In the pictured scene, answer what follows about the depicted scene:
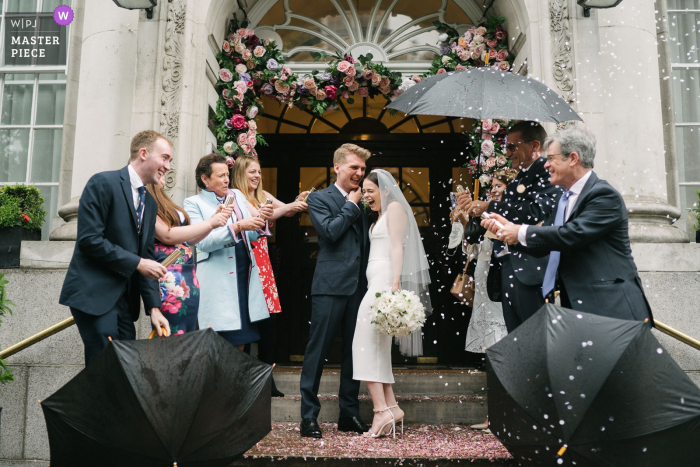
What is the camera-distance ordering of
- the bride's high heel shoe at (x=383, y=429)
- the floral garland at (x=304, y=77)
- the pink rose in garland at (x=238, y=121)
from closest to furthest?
the bride's high heel shoe at (x=383, y=429) → the pink rose in garland at (x=238, y=121) → the floral garland at (x=304, y=77)

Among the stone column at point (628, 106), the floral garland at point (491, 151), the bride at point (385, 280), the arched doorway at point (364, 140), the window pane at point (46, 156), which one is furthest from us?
the arched doorway at point (364, 140)

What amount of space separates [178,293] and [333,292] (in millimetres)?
1286

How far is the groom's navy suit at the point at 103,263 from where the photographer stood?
3.84 m

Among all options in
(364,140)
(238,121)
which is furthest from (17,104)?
(364,140)

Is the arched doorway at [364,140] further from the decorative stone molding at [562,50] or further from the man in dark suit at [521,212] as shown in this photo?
the man in dark suit at [521,212]

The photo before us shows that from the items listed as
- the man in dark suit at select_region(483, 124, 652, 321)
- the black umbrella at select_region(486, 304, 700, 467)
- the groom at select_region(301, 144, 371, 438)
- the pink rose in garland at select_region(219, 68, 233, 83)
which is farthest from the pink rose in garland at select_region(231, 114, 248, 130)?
the black umbrella at select_region(486, 304, 700, 467)

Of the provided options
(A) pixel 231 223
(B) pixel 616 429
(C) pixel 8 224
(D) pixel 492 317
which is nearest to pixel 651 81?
(D) pixel 492 317

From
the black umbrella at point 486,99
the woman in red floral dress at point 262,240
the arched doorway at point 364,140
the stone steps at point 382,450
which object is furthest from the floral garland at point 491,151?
the stone steps at point 382,450

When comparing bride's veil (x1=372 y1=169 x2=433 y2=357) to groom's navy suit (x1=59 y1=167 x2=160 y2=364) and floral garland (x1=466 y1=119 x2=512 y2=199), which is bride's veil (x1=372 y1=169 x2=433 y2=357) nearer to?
floral garland (x1=466 y1=119 x2=512 y2=199)

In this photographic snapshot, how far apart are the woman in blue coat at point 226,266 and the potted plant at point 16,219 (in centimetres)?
226

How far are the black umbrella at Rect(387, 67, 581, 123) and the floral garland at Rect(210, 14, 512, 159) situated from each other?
8.39 feet

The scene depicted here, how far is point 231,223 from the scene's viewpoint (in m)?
5.36

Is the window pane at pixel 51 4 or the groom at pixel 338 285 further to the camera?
the window pane at pixel 51 4

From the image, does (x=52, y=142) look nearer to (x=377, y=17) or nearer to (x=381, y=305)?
(x=377, y=17)
